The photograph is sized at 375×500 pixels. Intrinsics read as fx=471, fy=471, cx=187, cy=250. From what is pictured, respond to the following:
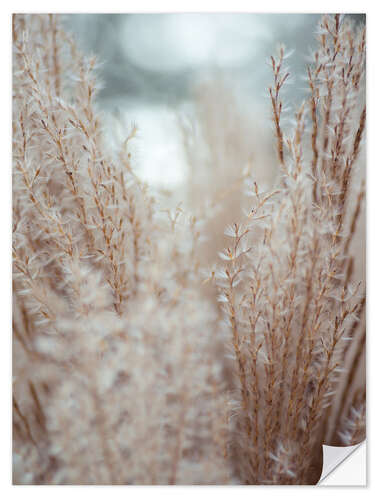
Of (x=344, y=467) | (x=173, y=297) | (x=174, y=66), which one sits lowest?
(x=344, y=467)

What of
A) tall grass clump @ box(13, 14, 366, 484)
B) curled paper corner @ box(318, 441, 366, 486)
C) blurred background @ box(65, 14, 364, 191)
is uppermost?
blurred background @ box(65, 14, 364, 191)

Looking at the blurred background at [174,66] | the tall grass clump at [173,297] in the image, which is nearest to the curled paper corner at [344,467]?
the tall grass clump at [173,297]

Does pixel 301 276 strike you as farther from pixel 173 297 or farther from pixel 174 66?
pixel 174 66

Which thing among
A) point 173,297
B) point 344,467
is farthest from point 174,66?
point 344,467

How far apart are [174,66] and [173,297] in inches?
22.7

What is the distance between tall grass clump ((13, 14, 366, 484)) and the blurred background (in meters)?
0.05

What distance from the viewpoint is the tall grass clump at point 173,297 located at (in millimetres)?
1105

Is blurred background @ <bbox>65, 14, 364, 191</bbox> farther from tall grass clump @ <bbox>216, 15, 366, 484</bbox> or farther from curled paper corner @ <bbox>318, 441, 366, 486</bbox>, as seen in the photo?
curled paper corner @ <bbox>318, 441, 366, 486</bbox>

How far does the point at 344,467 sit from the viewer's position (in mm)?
1209

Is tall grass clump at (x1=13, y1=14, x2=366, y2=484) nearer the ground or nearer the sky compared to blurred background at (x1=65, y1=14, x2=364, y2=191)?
nearer the ground

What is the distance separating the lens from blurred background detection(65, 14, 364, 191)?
1155mm

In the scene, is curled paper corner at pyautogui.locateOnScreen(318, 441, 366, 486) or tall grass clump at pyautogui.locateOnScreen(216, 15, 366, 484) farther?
curled paper corner at pyautogui.locateOnScreen(318, 441, 366, 486)

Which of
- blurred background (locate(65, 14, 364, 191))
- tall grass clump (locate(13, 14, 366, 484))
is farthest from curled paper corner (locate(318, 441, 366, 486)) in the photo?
blurred background (locate(65, 14, 364, 191))

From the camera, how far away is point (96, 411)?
1103mm
